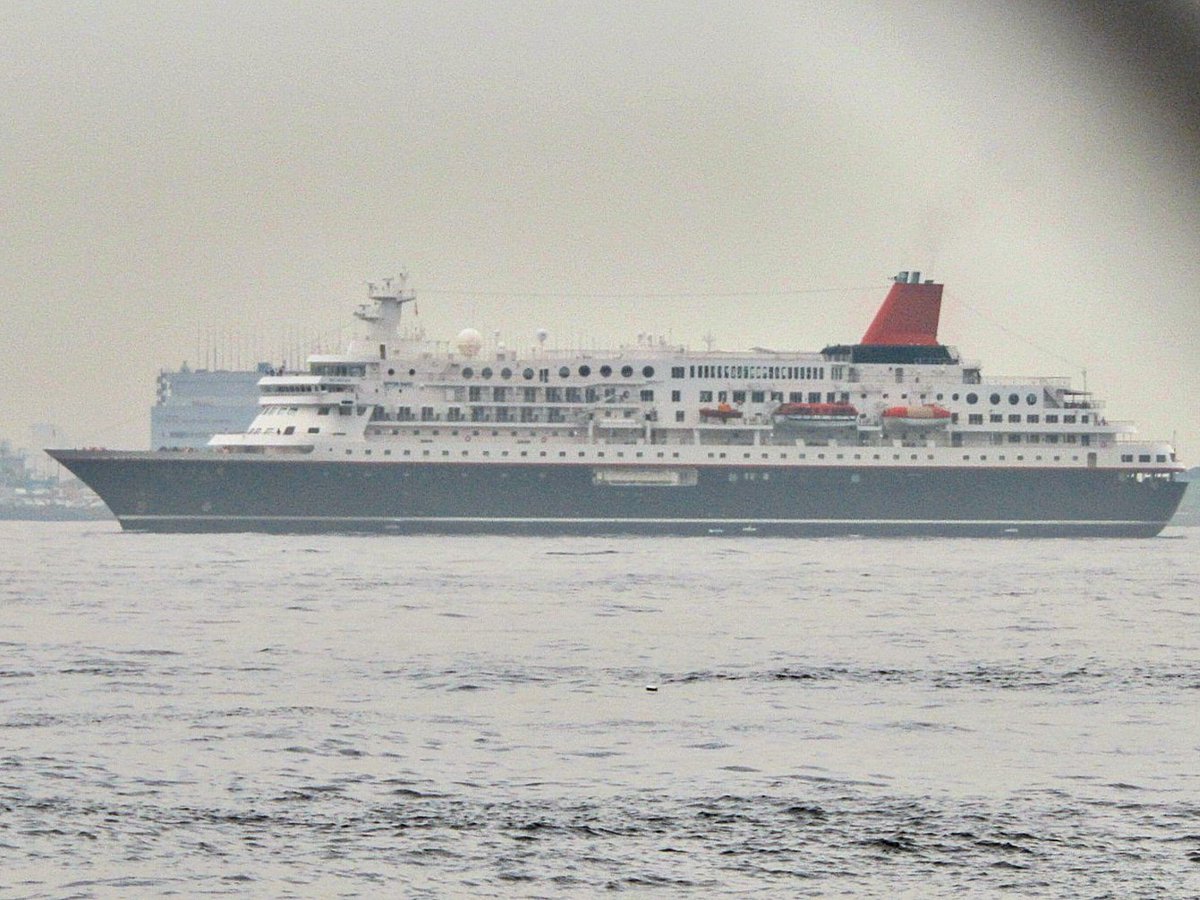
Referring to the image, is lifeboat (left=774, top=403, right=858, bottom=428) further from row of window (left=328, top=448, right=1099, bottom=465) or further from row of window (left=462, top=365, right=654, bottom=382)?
row of window (left=462, top=365, right=654, bottom=382)

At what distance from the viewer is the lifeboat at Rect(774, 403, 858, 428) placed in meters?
84.6

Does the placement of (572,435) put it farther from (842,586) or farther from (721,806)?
(721,806)

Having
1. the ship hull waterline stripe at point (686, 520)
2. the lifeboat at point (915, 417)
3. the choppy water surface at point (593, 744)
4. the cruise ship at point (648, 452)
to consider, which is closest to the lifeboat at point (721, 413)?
the cruise ship at point (648, 452)

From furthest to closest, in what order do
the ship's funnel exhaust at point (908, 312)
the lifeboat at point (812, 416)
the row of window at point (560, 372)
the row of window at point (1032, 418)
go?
1. the ship's funnel exhaust at point (908, 312)
2. the row of window at point (1032, 418)
3. the row of window at point (560, 372)
4. the lifeboat at point (812, 416)

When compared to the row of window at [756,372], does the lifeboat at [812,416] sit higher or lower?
lower

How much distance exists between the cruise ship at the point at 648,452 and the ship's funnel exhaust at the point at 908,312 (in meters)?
1.91

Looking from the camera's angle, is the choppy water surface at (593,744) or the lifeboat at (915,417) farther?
the lifeboat at (915,417)

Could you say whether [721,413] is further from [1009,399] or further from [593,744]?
[593,744]

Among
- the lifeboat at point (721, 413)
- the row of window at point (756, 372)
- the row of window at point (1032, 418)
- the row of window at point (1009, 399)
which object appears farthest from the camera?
the row of window at point (1009, 399)

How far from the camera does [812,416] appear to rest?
84688 millimetres

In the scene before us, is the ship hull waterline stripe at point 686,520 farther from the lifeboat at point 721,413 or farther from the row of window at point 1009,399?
the row of window at point 1009,399

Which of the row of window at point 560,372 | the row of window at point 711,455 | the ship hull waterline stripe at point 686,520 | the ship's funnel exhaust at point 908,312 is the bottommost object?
the ship hull waterline stripe at point 686,520

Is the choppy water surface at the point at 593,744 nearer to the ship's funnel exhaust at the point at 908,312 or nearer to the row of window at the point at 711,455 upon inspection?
the row of window at the point at 711,455

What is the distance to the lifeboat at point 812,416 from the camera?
8456 cm
